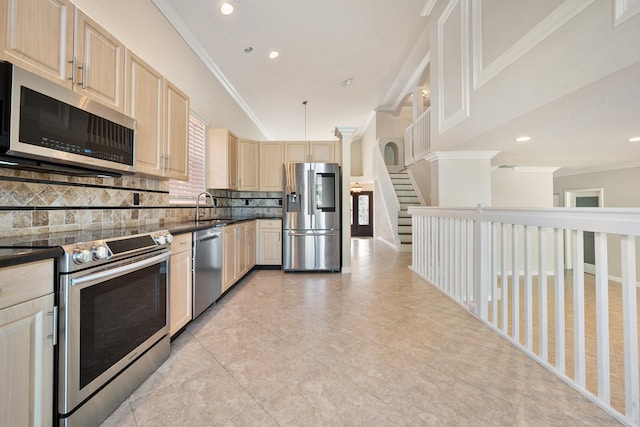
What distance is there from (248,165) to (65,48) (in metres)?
3.16

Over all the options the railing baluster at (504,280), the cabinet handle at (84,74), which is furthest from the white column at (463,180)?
the cabinet handle at (84,74)

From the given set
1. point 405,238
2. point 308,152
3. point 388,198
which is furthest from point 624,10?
point 388,198

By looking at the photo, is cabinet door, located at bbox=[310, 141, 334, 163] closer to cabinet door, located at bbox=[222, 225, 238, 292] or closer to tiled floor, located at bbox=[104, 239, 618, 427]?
cabinet door, located at bbox=[222, 225, 238, 292]

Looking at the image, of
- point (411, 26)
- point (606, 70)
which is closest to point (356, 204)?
point (411, 26)

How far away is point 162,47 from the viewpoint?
2822 millimetres

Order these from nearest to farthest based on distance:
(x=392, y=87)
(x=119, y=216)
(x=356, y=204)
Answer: (x=119, y=216) → (x=392, y=87) → (x=356, y=204)

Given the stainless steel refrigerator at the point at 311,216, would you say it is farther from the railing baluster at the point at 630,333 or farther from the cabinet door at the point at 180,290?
the railing baluster at the point at 630,333

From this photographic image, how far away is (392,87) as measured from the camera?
6.74 metres

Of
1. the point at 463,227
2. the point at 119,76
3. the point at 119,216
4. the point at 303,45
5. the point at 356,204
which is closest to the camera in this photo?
the point at 119,76

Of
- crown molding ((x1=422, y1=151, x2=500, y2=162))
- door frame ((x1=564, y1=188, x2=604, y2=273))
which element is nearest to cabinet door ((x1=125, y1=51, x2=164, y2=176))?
crown molding ((x1=422, y1=151, x2=500, y2=162))

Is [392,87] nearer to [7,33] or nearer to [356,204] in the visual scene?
[356,204]

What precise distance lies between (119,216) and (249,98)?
410 centimetres

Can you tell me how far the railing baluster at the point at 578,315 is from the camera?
1.54 meters

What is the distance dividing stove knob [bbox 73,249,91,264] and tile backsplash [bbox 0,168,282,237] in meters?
0.63
